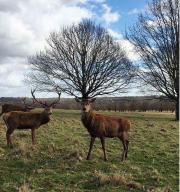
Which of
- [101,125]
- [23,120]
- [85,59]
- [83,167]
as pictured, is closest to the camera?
[83,167]

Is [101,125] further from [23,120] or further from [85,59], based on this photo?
[85,59]

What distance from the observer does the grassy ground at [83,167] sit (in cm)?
1135

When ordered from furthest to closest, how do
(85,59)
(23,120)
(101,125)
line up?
1. (85,59)
2. (23,120)
3. (101,125)

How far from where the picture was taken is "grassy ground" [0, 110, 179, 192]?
37.2 feet

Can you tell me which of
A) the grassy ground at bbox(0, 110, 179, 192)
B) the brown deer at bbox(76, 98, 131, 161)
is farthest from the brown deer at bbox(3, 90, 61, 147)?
the brown deer at bbox(76, 98, 131, 161)

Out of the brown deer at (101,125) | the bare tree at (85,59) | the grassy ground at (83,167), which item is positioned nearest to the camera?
the grassy ground at (83,167)

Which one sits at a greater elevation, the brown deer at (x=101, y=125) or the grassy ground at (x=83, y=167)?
the brown deer at (x=101, y=125)

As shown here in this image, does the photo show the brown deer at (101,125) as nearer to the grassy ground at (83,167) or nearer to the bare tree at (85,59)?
the grassy ground at (83,167)

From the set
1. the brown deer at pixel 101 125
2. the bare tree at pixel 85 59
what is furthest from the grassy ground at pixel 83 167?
the bare tree at pixel 85 59

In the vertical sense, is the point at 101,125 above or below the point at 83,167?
above

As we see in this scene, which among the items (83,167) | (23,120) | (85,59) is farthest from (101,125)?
(85,59)

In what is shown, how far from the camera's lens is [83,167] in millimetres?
13258

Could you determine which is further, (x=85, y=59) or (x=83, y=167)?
(x=85, y=59)

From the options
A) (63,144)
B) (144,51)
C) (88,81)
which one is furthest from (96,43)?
(63,144)
